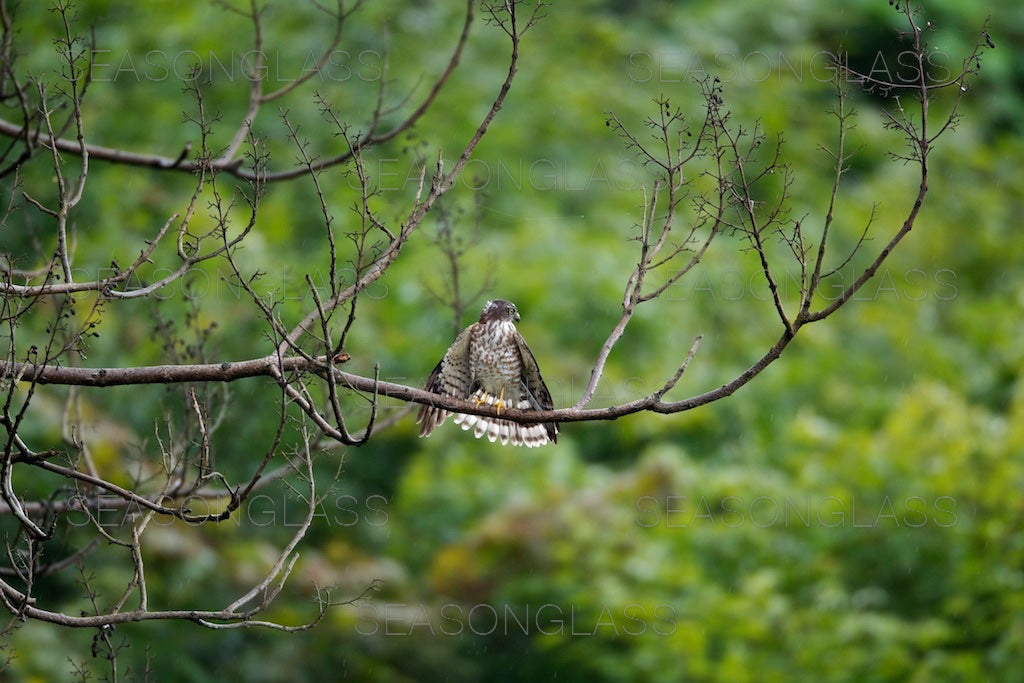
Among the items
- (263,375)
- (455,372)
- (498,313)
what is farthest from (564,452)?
(263,375)

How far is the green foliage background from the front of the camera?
693 cm

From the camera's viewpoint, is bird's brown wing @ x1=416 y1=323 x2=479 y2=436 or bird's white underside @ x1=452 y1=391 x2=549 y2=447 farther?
bird's brown wing @ x1=416 y1=323 x2=479 y2=436

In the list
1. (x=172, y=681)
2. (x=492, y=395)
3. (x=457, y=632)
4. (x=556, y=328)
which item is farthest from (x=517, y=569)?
(x=492, y=395)

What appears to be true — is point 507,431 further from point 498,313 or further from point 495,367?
point 498,313

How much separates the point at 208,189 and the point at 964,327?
6422 mm

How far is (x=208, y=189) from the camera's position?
785 centimetres

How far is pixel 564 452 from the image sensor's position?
8133mm

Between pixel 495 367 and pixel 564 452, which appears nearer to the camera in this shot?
pixel 495 367

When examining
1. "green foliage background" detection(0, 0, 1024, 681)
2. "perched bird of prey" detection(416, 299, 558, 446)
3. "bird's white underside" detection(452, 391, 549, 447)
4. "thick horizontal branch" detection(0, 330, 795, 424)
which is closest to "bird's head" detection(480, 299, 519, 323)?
"perched bird of prey" detection(416, 299, 558, 446)

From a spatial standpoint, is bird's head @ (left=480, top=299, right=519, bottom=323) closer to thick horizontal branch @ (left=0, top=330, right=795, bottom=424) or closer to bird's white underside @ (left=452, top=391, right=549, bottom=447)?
bird's white underside @ (left=452, top=391, right=549, bottom=447)

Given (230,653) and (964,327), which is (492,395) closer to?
(230,653)

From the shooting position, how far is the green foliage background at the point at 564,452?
6926 millimetres

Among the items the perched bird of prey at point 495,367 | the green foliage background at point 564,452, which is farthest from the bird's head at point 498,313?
the green foliage background at point 564,452

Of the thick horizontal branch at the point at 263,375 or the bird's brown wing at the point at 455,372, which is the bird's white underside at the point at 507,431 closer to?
the bird's brown wing at the point at 455,372
